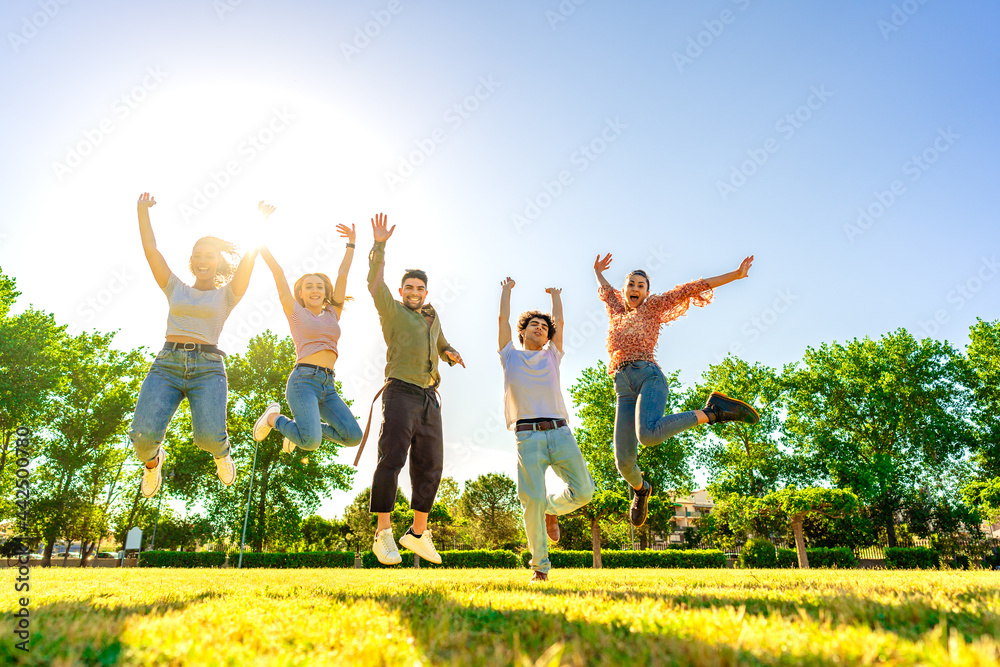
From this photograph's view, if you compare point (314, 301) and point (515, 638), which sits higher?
point (314, 301)

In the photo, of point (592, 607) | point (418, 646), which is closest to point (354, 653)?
point (418, 646)

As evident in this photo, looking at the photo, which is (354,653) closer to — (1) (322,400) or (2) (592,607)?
(2) (592,607)

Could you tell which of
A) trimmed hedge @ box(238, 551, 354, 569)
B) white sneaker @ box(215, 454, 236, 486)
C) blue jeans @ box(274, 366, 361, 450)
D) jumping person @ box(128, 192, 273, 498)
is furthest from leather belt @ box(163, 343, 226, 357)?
trimmed hedge @ box(238, 551, 354, 569)

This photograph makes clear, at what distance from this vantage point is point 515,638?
1.97 m

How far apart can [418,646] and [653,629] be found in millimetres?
911

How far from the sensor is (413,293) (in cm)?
609

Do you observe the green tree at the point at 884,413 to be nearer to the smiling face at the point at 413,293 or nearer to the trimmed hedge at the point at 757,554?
the trimmed hedge at the point at 757,554

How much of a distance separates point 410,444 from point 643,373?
8.51 ft

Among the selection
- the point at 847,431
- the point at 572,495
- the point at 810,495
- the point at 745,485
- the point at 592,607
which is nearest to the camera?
Result: the point at 592,607

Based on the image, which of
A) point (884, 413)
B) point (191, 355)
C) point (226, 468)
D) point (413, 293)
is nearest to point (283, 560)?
point (226, 468)

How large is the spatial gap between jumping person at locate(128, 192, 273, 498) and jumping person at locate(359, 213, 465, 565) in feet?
4.60

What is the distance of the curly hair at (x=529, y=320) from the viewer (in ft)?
20.9

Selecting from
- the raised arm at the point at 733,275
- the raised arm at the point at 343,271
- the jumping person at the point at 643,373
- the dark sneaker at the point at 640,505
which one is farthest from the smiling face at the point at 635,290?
the raised arm at the point at 343,271

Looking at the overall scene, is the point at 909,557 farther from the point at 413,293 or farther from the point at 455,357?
the point at 413,293
